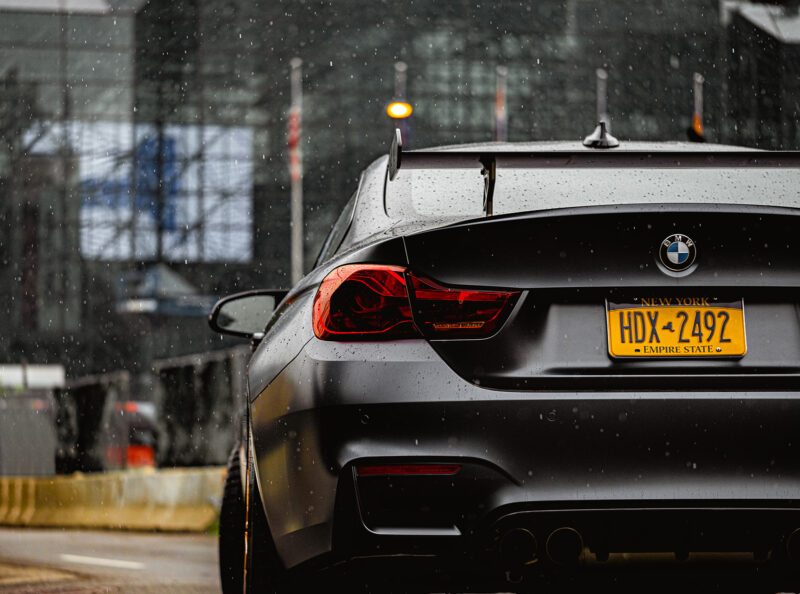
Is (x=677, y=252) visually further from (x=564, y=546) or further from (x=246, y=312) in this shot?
(x=246, y=312)

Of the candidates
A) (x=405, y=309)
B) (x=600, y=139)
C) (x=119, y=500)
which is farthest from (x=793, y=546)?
(x=119, y=500)

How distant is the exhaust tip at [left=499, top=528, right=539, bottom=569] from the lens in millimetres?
2832

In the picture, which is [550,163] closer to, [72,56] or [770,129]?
[770,129]

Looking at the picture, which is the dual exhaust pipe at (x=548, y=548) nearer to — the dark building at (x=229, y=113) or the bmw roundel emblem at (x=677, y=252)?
the bmw roundel emblem at (x=677, y=252)

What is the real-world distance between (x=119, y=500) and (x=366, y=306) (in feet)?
34.3

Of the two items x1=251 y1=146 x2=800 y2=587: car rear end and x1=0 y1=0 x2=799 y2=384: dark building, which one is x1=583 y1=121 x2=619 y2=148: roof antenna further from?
x1=0 y1=0 x2=799 y2=384: dark building

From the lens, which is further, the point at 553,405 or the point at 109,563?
the point at 109,563

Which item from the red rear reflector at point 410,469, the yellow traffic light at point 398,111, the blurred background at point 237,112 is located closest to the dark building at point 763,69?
the blurred background at point 237,112

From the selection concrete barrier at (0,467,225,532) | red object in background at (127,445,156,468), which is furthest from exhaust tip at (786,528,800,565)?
red object in background at (127,445,156,468)

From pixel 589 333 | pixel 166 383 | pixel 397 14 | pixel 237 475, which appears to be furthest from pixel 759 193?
pixel 397 14

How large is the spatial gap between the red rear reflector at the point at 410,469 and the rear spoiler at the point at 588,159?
80 centimetres

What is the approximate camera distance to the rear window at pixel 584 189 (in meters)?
3.34

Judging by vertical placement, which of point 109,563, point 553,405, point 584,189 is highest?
point 584,189

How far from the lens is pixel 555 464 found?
2.75 metres
